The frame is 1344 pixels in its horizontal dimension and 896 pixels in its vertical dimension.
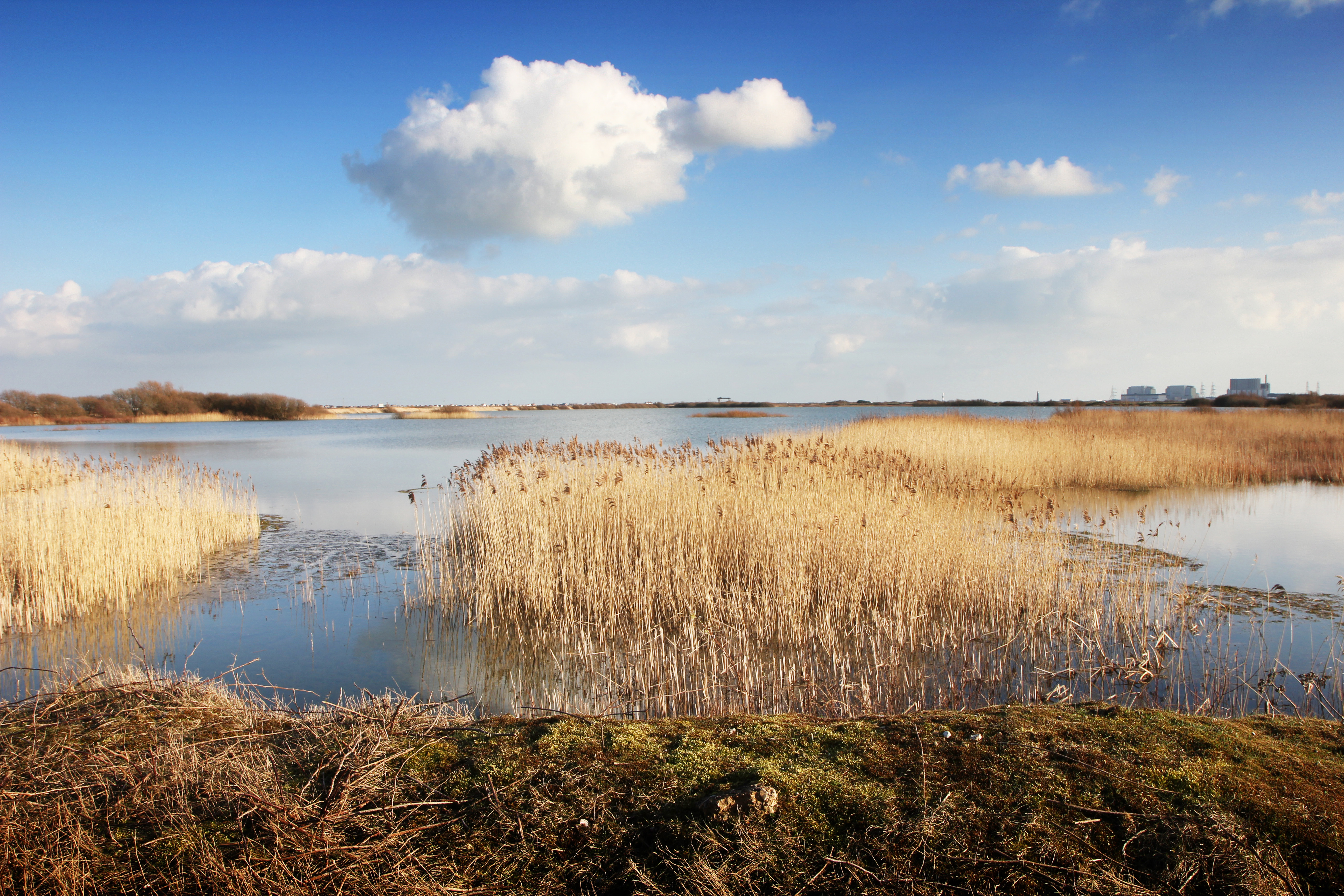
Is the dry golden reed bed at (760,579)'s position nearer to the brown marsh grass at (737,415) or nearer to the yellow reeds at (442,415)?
the brown marsh grass at (737,415)

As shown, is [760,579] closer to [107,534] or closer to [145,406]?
[107,534]

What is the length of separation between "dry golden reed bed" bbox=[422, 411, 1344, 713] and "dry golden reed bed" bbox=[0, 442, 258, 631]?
3.17 meters

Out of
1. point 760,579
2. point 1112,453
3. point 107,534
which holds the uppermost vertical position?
A: point 1112,453

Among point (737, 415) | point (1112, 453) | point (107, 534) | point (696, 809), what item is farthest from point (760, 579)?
point (737, 415)

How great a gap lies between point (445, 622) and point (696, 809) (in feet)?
17.3

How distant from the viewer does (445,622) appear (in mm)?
6668

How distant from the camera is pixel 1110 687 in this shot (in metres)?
4.64

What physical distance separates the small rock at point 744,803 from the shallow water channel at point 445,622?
2339 millimetres

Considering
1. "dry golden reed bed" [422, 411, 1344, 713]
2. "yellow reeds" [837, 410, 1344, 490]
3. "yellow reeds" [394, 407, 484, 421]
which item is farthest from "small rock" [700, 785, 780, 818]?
"yellow reeds" [394, 407, 484, 421]

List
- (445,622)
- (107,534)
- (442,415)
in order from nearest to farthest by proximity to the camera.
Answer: (445,622) → (107,534) → (442,415)

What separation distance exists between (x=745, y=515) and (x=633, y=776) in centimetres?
547

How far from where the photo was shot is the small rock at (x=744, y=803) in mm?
1961

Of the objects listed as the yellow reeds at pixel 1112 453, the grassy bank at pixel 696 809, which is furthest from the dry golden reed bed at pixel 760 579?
the yellow reeds at pixel 1112 453

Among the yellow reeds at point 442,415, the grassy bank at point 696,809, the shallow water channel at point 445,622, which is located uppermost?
the yellow reeds at point 442,415
